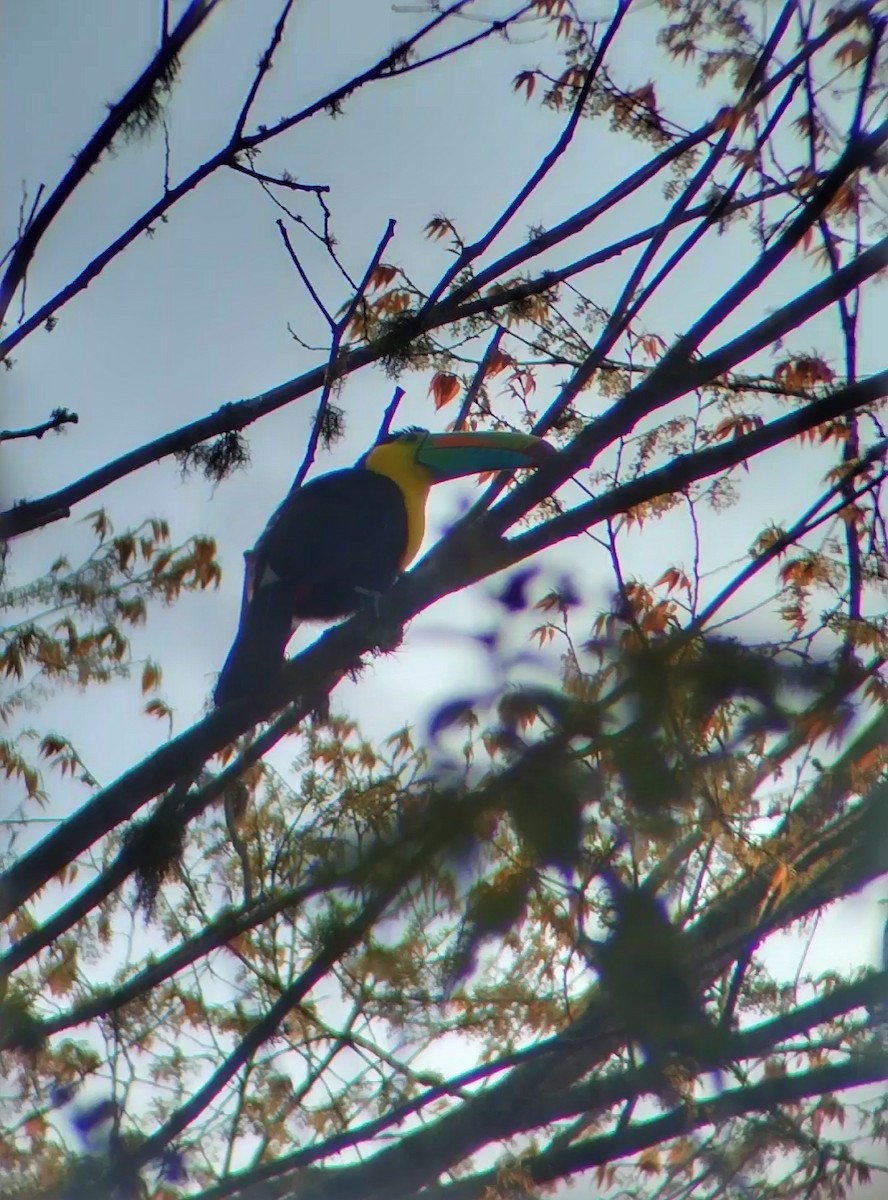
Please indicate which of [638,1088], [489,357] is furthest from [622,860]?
[489,357]

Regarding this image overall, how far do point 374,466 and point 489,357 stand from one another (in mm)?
2563

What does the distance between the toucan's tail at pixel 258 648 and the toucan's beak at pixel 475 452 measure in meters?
1.25

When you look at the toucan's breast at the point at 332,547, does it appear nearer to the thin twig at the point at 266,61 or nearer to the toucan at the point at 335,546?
the toucan at the point at 335,546

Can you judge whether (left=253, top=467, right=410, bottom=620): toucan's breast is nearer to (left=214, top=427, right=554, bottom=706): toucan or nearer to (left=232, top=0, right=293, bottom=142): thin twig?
(left=214, top=427, right=554, bottom=706): toucan

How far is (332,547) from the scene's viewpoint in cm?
604

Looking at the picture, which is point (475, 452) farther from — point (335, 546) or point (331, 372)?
point (331, 372)

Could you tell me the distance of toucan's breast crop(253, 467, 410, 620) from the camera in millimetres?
5871

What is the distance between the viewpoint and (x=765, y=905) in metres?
4.44

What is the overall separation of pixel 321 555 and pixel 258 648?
1014 mm

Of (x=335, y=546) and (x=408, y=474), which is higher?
(x=408, y=474)

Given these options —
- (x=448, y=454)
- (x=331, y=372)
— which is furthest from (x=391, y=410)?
(x=448, y=454)

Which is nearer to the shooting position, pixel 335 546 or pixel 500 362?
pixel 500 362

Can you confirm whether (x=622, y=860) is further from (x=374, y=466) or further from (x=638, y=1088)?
(x=374, y=466)

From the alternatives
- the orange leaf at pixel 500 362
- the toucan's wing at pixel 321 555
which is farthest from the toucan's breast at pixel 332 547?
the orange leaf at pixel 500 362
